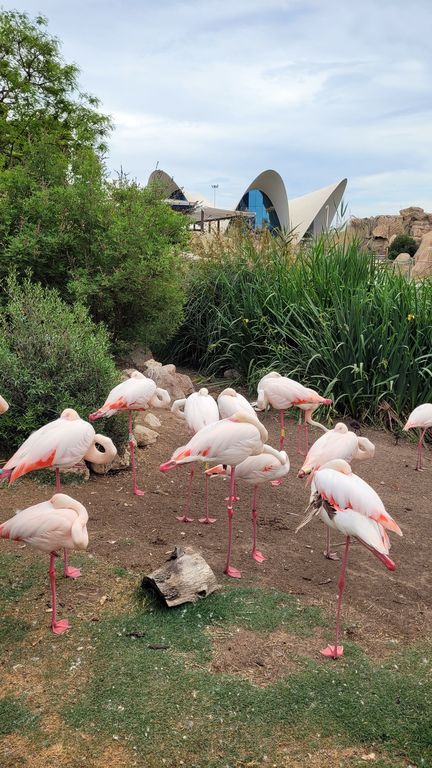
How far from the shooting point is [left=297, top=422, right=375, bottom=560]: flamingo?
→ 4113mm

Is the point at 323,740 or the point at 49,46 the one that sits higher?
the point at 49,46

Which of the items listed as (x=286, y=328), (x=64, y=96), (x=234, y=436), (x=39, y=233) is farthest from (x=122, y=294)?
(x=64, y=96)

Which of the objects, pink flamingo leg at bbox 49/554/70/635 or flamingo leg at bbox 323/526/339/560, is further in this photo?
flamingo leg at bbox 323/526/339/560

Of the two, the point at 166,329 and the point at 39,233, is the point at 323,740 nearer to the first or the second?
the point at 39,233

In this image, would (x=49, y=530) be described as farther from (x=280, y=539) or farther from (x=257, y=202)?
(x=257, y=202)

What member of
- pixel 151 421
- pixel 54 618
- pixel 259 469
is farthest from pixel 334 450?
pixel 151 421

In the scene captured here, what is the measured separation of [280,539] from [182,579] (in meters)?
1.23

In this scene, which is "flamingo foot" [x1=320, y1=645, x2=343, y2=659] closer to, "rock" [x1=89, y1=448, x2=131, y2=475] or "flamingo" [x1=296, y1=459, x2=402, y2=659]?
"flamingo" [x1=296, y1=459, x2=402, y2=659]

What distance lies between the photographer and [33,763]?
233cm

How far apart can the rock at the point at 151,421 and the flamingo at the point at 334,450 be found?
2646 mm

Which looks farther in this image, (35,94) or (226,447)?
(35,94)

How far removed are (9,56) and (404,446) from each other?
12.9m

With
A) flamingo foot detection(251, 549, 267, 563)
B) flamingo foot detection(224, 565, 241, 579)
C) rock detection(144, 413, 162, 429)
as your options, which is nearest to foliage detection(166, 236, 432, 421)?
rock detection(144, 413, 162, 429)

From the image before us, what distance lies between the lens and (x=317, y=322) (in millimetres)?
8023
